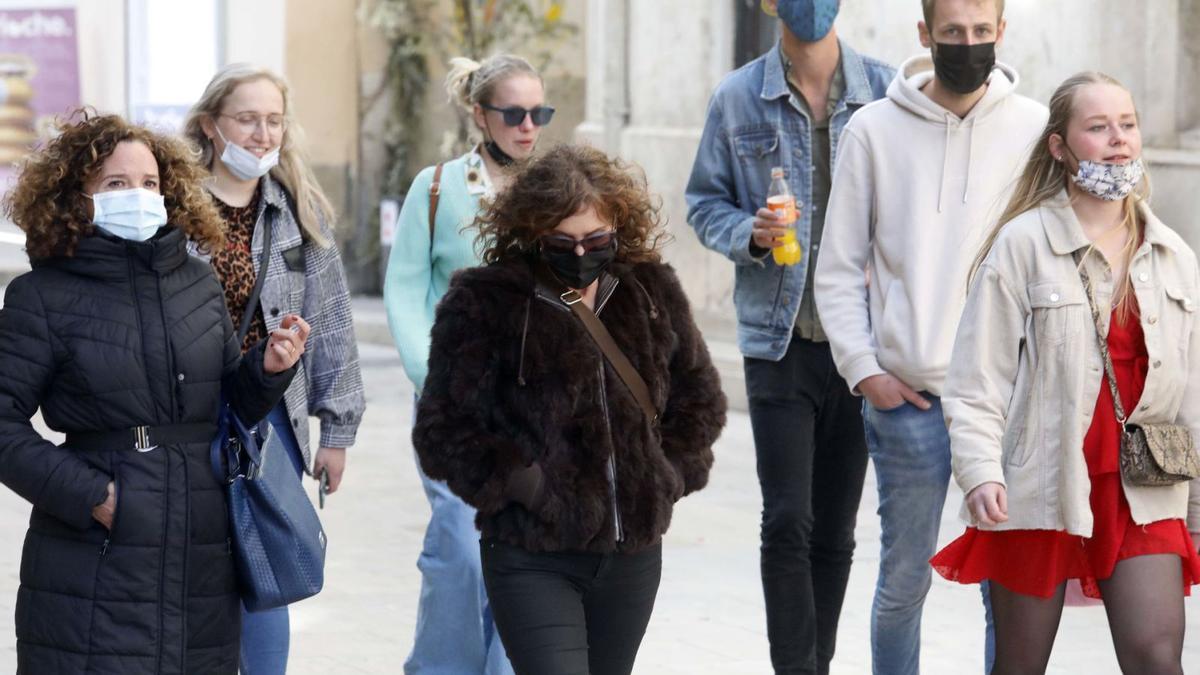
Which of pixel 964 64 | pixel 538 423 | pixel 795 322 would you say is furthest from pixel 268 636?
pixel 964 64

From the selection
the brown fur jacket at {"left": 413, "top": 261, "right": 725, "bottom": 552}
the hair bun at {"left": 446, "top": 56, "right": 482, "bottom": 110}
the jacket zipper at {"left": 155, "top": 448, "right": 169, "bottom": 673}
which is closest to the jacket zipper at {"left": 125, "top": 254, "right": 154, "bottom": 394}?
the jacket zipper at {"left": 155, "top": 448, "right": 169, "bottom": 673}

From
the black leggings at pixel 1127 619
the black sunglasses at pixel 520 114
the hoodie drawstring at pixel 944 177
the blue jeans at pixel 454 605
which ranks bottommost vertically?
the blue jeans at pixel 454 605

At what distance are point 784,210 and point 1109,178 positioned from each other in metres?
1.16

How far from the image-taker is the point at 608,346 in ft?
14.8

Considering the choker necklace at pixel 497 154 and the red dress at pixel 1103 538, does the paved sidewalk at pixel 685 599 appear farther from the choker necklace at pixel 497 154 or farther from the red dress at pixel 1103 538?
the red dress at pixel 1103 538

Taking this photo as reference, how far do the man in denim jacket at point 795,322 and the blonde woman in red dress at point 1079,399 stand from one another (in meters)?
1.06

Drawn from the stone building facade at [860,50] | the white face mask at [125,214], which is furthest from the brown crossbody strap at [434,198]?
the stone building facade at [860,50]

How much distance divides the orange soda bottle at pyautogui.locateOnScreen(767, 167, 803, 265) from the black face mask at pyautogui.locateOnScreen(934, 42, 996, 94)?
0.54m

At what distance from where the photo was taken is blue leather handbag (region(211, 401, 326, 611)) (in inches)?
186

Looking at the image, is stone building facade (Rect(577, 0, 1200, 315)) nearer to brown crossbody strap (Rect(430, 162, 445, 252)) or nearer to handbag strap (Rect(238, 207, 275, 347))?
brown crossbody strap (Rect(430, 162, 445, 252))

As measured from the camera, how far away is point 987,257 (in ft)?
15.5

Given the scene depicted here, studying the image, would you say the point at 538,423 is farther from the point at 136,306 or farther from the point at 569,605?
the point at 136,306

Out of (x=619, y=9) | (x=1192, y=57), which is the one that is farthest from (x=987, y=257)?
(x=619, y=9)

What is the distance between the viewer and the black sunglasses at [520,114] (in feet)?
19.4
